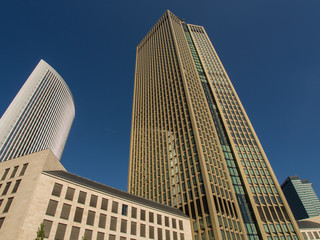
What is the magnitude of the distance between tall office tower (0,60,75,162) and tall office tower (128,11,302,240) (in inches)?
2575

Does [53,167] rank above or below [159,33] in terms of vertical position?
below

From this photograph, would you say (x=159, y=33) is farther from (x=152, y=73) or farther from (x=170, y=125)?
(x=170, y=125)

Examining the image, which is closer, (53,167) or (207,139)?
(53,167)

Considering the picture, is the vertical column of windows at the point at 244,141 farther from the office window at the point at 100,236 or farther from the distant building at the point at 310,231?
the office window at the point at 100,236

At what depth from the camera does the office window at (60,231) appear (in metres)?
33.9

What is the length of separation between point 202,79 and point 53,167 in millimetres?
78295

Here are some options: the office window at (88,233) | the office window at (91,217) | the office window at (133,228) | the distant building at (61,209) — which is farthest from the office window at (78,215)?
the office window at (133,228)

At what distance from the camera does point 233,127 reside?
86062 millimetres

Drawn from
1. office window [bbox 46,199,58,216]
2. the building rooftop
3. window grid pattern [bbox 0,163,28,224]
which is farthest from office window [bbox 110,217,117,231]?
window grid pattern [bbox 0,163,28,224]

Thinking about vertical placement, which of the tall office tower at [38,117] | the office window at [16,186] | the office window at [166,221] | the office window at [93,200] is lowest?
the office window at [166,221]

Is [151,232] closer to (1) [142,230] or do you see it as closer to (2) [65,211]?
(1) [142,230]

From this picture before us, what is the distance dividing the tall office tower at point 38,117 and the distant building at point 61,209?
84.3 m

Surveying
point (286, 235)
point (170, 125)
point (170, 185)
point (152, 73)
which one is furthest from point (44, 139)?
point (286, 235)

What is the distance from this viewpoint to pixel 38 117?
14238 cm
